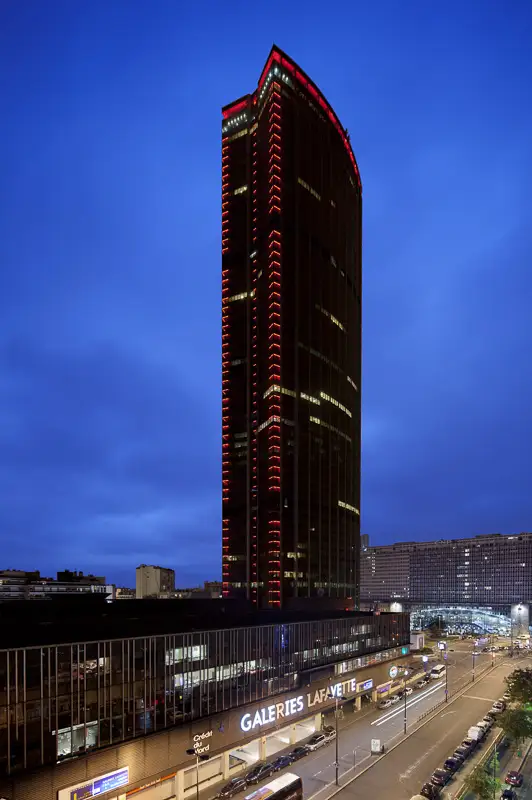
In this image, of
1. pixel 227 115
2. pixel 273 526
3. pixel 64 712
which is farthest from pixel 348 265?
pixel 64 712

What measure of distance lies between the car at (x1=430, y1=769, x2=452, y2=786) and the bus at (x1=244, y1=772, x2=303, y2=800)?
1645cm

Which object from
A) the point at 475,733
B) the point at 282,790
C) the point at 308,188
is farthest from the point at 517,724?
the point at 308,188

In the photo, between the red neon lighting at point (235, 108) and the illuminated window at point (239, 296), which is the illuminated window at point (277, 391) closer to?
the illuminated window at point (239, 296)

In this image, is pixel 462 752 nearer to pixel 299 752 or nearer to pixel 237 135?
pixel 299 752

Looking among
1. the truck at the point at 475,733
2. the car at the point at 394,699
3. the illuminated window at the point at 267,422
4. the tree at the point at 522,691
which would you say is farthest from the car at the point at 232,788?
the illuminated window at the point at 267,422

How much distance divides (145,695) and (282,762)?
2238 cm

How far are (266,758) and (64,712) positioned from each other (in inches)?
1270

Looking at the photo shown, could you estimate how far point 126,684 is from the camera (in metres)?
50.1

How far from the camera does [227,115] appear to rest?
165875mm

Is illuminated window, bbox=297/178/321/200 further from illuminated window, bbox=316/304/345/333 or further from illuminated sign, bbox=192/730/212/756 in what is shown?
illuminated sign, bbox=192/730/212/756

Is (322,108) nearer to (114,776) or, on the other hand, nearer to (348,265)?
(348,265)

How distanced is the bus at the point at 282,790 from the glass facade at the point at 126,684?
1030 cm

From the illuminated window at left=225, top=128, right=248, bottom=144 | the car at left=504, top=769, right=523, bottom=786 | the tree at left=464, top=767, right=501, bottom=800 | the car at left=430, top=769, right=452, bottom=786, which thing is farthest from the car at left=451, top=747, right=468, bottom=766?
the illuminated window at left=225, top=128, right=248, bottom=144

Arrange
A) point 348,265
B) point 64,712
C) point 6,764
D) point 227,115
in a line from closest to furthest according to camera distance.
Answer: point 6,764
point 64,712
point 227,115
point 348,265
